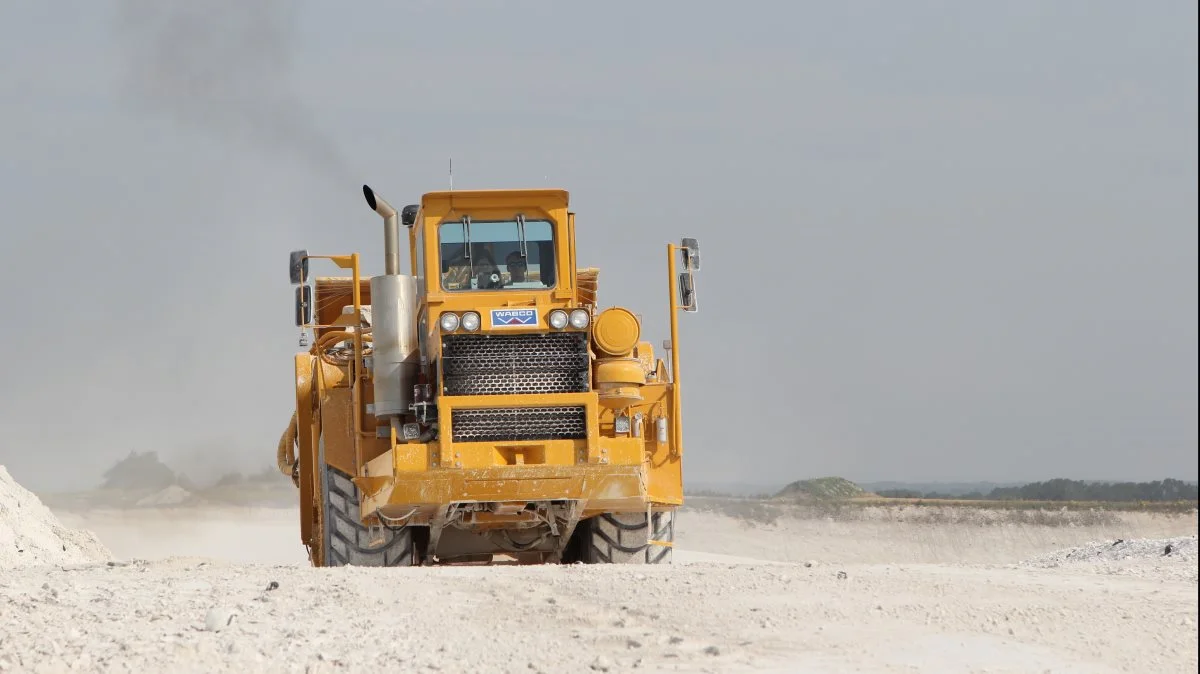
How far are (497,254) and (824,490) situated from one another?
105 feet

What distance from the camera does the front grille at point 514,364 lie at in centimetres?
1335

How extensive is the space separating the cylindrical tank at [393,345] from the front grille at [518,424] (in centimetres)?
70

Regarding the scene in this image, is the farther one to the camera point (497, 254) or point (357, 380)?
point (497, 254)

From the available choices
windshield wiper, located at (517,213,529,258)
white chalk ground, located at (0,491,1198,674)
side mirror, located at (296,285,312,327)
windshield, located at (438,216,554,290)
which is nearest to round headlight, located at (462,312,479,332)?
windshield, located at (438,216,554,290)

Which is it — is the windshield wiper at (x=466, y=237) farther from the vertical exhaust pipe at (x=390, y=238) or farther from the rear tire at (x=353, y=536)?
the rear tire at (x=353, y=536)

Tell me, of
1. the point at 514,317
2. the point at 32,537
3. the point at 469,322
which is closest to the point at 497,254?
the point at 514,317

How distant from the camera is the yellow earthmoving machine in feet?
43.3

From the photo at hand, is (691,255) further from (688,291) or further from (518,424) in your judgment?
(518,424)

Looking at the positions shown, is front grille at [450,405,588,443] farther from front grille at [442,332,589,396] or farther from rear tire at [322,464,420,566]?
rear tire at [322,464,420,566]

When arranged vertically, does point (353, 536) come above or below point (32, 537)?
above

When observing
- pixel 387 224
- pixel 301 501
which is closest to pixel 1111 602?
pixel 387 224

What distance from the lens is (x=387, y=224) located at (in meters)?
14.2

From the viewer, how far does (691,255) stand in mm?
14047

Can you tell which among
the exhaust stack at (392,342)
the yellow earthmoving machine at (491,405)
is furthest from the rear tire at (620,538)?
the exhaust stack at (392,342)
